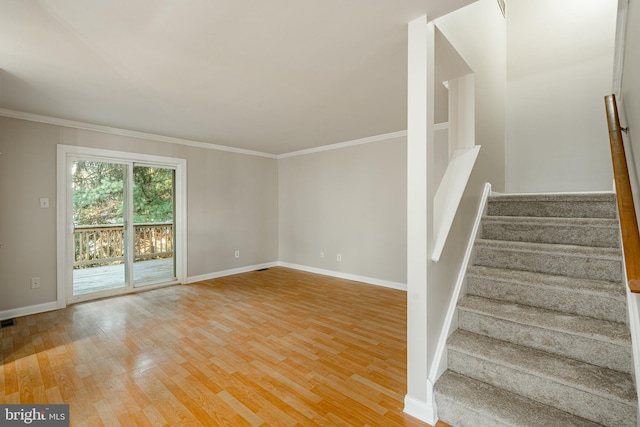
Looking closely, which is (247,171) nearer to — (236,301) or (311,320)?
(236,301)

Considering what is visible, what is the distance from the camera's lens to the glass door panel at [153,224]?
174 inches

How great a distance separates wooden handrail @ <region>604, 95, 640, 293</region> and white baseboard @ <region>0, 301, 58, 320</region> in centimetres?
508

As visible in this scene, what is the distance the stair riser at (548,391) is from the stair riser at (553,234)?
3.77 ft

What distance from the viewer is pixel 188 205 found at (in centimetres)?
478

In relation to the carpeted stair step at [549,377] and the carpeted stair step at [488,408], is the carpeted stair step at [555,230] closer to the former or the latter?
the carpeted stair step at [549,377]

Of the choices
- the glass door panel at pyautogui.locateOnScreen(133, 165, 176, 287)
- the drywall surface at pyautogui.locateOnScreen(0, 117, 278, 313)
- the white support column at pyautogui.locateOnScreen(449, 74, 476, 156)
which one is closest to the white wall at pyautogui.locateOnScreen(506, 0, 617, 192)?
the white support column at pyautogui.locateOnScreen(449, 74, 476, 156)

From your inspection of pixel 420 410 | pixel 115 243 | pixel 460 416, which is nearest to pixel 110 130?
pixel 115 243

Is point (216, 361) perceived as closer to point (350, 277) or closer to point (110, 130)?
point (350, 277)

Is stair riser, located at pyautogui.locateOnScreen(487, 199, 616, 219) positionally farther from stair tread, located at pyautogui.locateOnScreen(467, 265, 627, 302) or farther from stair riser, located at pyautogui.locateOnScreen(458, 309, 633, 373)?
stair riser, located at pyautogui.locateOnScreen(458, 309, 633, 373)

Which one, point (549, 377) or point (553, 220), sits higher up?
point (553, 220)

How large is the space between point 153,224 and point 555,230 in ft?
16.6

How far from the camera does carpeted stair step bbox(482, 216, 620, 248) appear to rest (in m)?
2.05

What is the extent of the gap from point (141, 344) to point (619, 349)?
3.40 m

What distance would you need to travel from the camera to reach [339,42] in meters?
1.99
